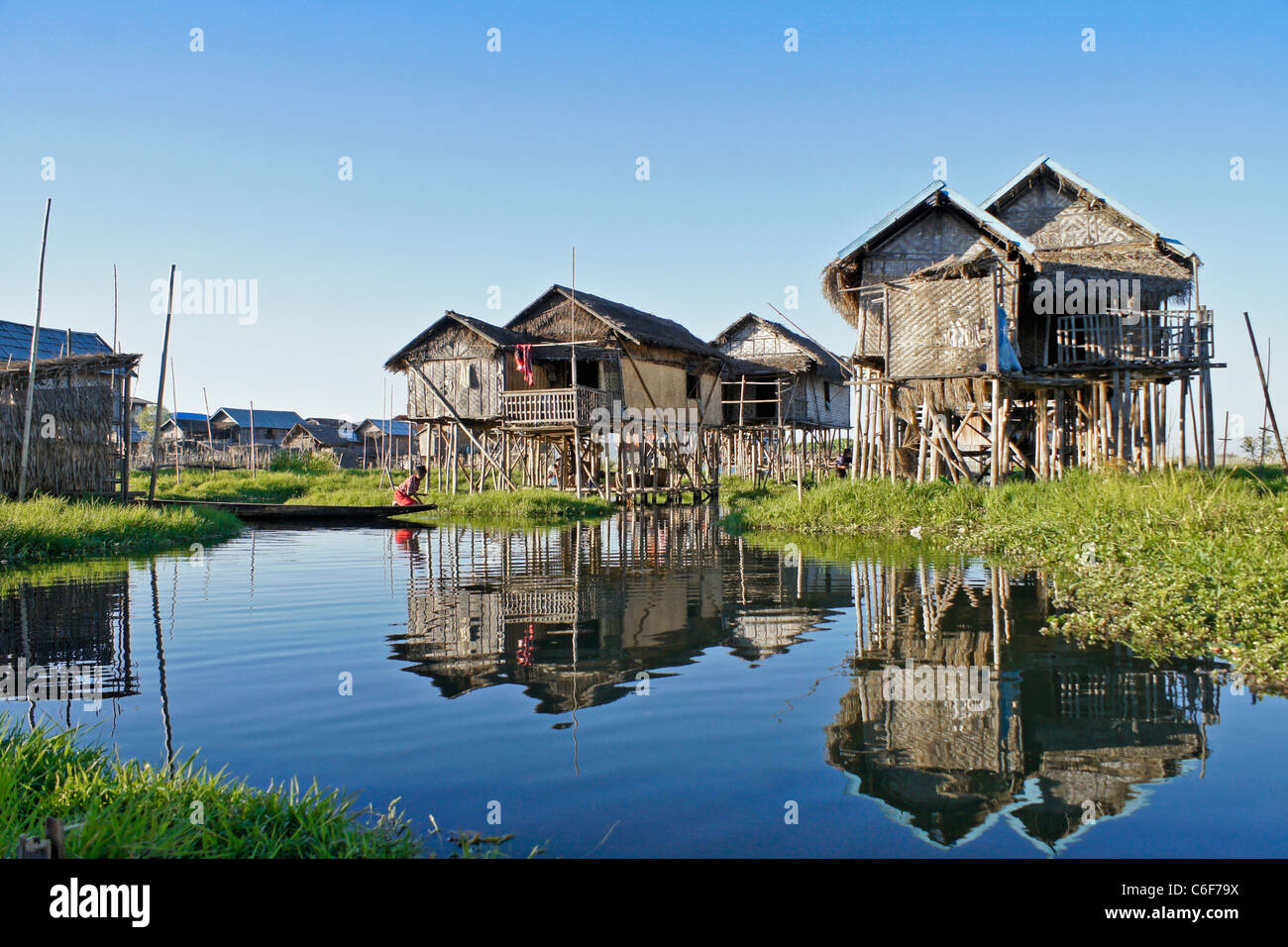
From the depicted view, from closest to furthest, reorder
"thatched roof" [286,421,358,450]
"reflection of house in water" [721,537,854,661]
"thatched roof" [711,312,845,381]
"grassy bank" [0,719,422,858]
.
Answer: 1. "grassy bank" [0,719,422,858]
2. "reflection of house in water" [721,537,854,661]
3. "thatched roof" [711,312,845,381]
4. "thatched roof" [286,421,358,450]

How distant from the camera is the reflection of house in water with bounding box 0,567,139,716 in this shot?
20.2 ft

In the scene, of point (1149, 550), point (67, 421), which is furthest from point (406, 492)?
point (1149, 550)

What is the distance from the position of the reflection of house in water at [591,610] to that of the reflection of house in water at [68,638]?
6.64 ft

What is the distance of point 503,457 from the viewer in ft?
87.6

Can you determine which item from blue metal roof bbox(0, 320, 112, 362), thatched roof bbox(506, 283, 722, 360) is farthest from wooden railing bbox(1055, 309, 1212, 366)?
blue metal roof bbox(0, 320, 112, 362)

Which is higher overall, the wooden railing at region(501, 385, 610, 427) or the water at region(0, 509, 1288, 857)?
the wooden railing at region(501, 385, 610, 427)

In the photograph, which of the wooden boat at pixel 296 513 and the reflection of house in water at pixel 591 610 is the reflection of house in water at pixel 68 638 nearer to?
the reflection of house in water at pixel 591 610

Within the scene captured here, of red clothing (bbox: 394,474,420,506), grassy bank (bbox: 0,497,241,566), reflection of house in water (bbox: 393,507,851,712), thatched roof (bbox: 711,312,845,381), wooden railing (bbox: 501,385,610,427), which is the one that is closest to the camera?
reflection of house in water (bbox: 393,507,851,712)

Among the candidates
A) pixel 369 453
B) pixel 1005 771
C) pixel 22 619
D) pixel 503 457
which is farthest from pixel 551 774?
pixel 369 453

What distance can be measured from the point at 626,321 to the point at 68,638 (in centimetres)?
1937

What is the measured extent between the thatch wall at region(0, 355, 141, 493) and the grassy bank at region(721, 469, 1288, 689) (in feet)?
47.6

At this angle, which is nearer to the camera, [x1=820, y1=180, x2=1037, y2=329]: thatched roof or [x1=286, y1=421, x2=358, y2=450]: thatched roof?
[x1=820, y1=180, x2=1037, y2=329]: thatched roof

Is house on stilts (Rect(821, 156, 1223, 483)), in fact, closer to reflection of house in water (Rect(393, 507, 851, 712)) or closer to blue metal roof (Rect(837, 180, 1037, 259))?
blue metal roof (Rect(837, 180, 1037, 259))
